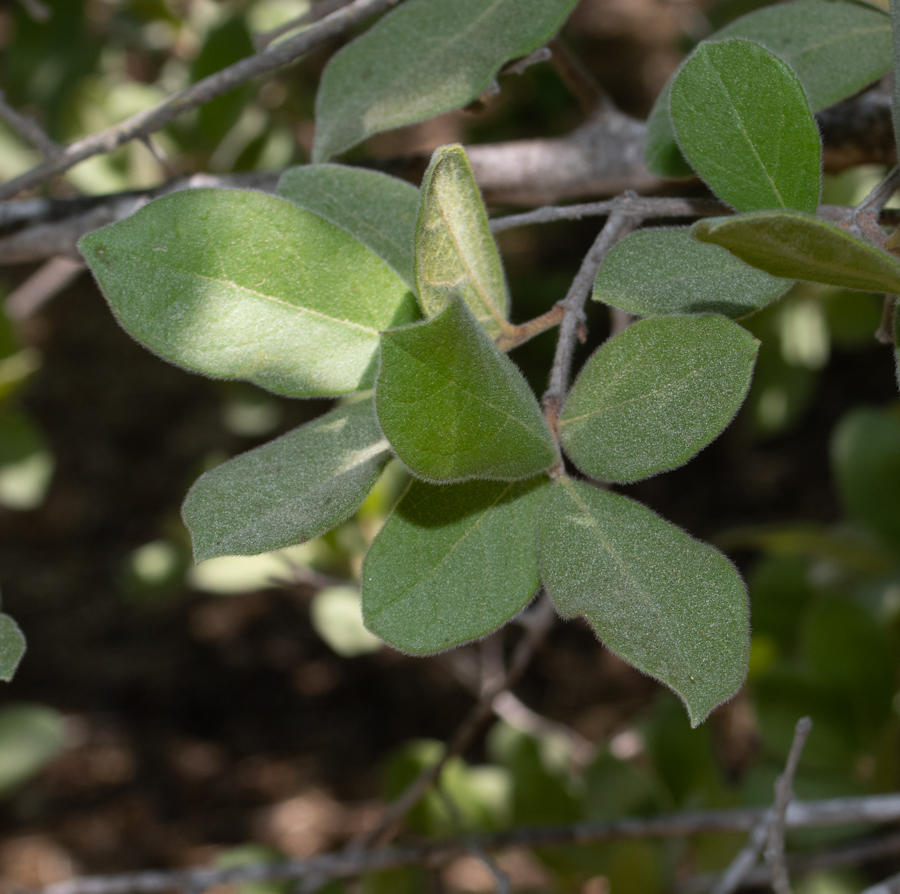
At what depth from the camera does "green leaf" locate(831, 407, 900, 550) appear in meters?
1.38

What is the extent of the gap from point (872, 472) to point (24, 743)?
1.34 metres

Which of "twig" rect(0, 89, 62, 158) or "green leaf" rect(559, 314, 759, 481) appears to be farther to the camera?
"twig" rect(0, 89, 62, 158)

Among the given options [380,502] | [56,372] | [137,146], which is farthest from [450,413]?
[56,372]

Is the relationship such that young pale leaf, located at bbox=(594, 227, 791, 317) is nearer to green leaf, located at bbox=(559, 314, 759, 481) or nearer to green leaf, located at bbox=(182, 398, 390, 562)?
green leaf, located at bbox=(559, 314, 759, 481)

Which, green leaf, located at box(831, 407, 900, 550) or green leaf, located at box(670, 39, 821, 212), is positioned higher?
green leaf, located at box(670, 39, 821, 212)

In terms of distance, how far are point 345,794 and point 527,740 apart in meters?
0.96

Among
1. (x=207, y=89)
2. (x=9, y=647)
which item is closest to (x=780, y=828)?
(x=9, y=647)

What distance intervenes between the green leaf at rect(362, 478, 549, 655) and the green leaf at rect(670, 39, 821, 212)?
196 millimetres

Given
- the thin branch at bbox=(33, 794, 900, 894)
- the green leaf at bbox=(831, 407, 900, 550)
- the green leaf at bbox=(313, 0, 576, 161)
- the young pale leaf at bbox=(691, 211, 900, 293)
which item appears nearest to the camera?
the young pale leaf at bbox=(691, 211, 900, 293)

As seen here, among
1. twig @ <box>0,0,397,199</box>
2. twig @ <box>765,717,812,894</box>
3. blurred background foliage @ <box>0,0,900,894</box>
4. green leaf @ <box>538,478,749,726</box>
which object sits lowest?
blurred background foliage @ <box>0,0,900,894</box>

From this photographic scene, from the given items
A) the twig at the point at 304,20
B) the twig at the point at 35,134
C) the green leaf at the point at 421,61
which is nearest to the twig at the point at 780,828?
the green leaf at the point at 421,61

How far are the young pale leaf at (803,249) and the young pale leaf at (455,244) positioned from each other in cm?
13

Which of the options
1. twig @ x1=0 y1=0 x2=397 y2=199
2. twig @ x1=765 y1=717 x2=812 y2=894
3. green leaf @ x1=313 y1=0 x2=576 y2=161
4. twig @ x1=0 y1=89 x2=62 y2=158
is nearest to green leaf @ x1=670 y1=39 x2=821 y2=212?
green leaf @ x1=313 y1=0 x2=576 y2=161

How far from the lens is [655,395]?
473 millimetres
